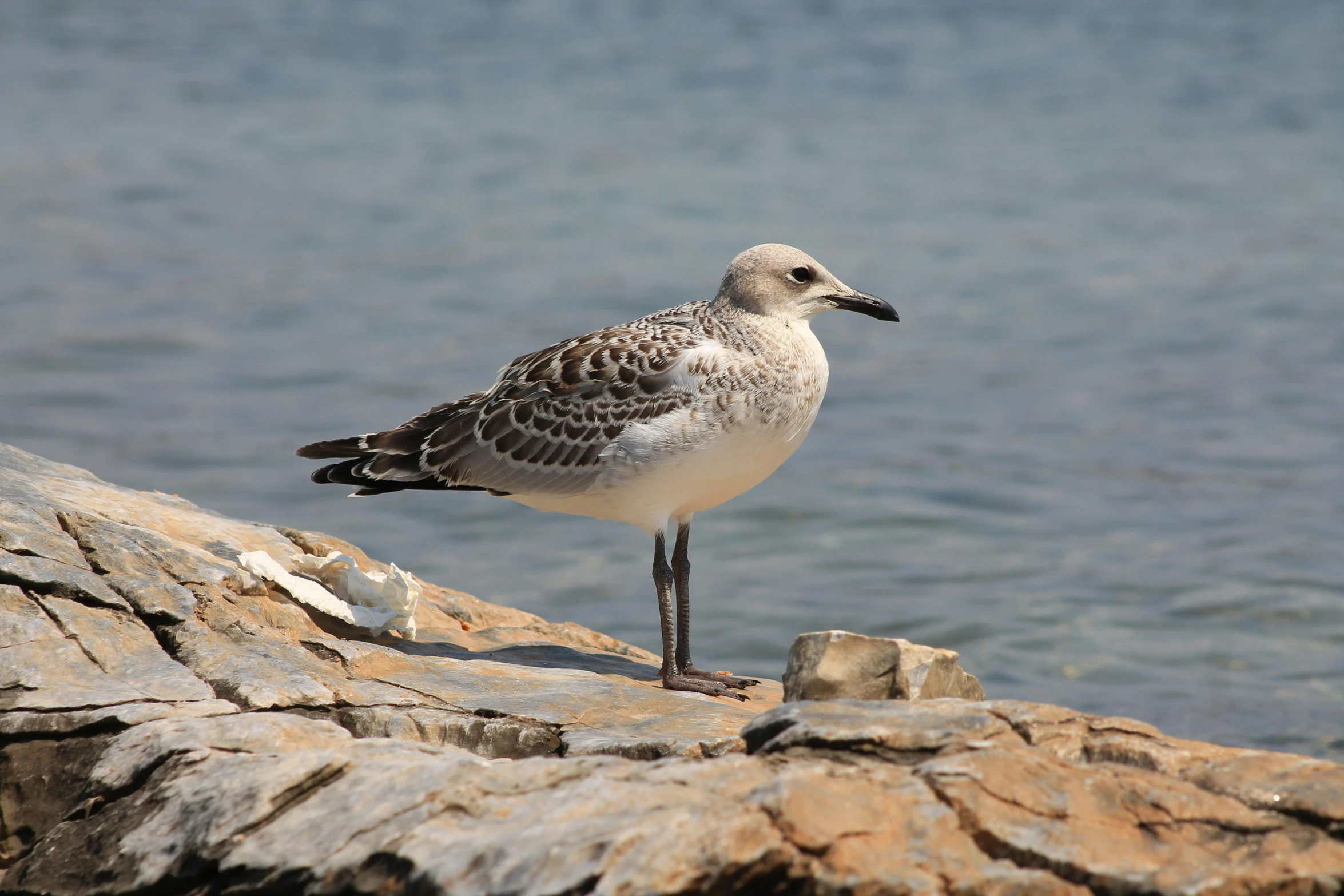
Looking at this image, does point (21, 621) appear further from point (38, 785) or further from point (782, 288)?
point (782, 288)

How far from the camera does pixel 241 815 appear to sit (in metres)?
3.87

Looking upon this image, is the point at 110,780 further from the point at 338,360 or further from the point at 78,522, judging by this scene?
the point at 338,360

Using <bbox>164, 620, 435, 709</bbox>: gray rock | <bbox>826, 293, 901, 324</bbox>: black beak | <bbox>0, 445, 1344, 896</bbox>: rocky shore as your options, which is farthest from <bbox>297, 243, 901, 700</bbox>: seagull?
<bbox>164, 620, 435, 709</bbox>: gray rock

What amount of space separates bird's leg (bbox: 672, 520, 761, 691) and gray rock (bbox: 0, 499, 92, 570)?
2.27m

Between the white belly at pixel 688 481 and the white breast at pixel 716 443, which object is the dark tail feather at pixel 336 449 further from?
the white breast at pixel 716 443

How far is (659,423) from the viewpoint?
5.89 metres

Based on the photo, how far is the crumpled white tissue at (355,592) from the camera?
18.2 ft

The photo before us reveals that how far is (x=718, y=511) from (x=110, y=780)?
717cm

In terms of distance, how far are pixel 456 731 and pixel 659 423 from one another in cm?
165

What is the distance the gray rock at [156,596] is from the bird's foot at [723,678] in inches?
78.4

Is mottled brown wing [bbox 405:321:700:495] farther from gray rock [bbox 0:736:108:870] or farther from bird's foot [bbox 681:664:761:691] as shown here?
gray rock [bbox 0:736:108:870]

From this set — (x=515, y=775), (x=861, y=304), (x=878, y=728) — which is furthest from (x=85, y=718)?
(x=861, y=304)

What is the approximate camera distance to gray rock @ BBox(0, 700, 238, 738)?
4.37 meters

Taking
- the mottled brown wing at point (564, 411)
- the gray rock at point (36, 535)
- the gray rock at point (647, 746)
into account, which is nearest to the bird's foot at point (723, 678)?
the mottled brown wing at point (564, 411)
